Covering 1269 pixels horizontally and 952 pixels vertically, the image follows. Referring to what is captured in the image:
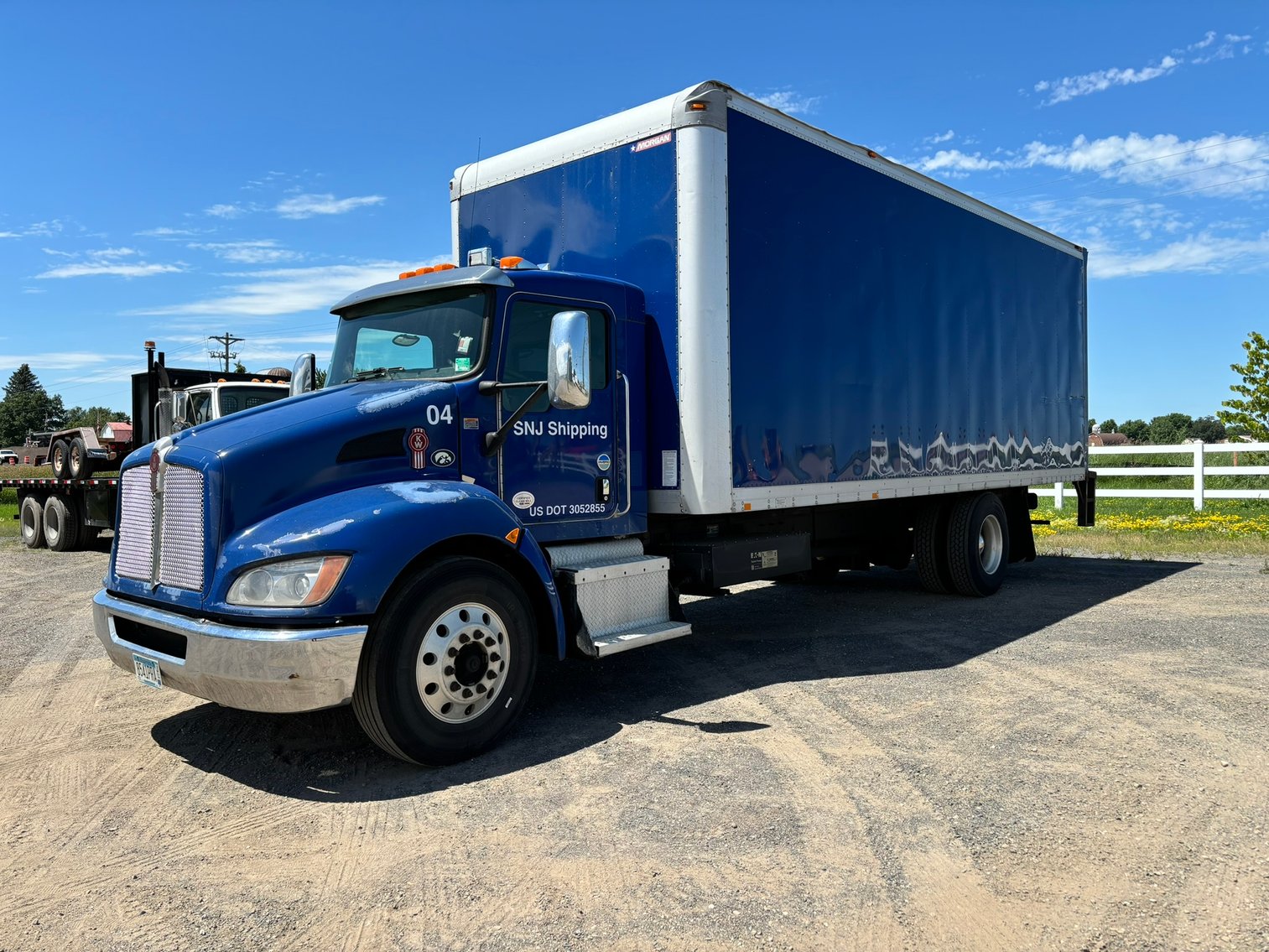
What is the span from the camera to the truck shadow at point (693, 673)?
15.5 ft

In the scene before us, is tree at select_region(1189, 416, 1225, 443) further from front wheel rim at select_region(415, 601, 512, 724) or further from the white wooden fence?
front wheel rim at select_region(415, 601, 512, 724)

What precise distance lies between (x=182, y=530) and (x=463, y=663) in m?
1.52

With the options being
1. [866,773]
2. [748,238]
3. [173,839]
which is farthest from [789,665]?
[173,839]

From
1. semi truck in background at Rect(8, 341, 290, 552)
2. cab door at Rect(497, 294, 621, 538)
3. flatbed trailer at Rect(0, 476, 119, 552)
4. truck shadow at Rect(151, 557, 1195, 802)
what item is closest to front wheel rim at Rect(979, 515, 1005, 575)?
truck shadow at Rect(151, 557, 1195, 802)

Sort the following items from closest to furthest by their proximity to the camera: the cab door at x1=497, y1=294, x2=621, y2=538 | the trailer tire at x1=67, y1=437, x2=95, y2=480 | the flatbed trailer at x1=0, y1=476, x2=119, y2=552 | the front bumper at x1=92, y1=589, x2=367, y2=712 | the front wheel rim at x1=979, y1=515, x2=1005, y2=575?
the front bumper at x1=92, y1=589, x2=367, y2=712 → the cab door at x1=497, y1=294, x2=621, y2=538 → the front wheel rim at x1=979, y1=515, x2=1005, y2=575 → the flatbed trailer at x1=0, y1=476, x2=119, y2=552 → the trailer tire at x1=67, y1=437, x2=95, y2=480

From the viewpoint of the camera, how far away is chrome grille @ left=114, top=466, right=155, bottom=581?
192 inches

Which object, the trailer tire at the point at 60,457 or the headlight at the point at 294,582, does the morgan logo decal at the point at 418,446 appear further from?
the trailer tire at the point at 60,457

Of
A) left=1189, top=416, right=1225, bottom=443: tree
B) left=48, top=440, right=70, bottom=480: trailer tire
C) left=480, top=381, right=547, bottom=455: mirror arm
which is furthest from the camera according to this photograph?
left=1189, top=416, right=1225, bottom=443: tree

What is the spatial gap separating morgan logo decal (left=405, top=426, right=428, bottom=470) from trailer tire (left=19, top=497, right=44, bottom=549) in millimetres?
16180

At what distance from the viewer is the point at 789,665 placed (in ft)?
22.3

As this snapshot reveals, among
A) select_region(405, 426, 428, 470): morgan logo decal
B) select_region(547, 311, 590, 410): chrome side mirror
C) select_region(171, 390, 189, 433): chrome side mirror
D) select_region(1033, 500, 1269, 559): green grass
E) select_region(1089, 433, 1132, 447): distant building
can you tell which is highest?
select_region(1089, 433, 1132, 447): distant building

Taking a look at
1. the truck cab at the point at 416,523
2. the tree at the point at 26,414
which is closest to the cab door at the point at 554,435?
the truck cab at the point at 416,523

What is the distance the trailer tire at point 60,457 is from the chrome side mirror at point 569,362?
1550 cm

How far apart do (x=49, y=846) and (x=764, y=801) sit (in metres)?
2.97
